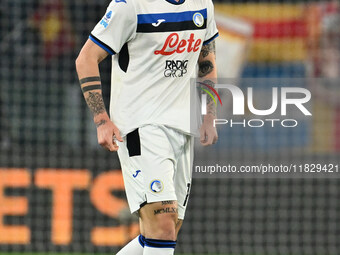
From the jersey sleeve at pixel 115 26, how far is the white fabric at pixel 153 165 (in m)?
0.48

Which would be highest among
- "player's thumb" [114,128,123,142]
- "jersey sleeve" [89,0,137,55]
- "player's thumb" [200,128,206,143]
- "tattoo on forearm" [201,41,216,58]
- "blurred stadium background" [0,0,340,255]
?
"jersey sleeve" [89,0,137,55]

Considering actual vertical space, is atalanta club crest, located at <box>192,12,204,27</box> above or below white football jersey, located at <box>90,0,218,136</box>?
Result: above

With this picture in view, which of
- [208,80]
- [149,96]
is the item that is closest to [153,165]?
[149,96]

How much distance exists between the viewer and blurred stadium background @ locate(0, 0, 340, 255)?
26.3ft

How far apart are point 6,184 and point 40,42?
87.9 inches

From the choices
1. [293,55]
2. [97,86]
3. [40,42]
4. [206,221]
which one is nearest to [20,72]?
[40,42]

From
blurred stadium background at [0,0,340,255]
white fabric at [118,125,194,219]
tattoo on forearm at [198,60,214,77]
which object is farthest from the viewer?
blurred stadium background at [0,0,340,255]

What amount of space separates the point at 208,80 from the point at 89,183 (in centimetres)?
340

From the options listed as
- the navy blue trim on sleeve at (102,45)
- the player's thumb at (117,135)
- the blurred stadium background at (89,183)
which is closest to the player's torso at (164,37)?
the navy blue trim on sleeve at (102,45)

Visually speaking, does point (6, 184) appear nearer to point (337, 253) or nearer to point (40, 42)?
point (40, 42)

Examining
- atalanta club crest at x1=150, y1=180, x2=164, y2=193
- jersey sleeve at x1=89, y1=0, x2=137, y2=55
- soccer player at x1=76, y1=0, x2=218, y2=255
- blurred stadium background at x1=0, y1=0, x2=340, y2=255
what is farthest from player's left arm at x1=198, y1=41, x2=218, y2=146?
blurred stadium background at x1=0, y1=0, x2=340, y2=255

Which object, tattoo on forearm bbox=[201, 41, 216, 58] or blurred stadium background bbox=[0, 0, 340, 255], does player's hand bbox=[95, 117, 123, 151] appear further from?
blurred stadium background bbox=[0, 0, 340, 255]

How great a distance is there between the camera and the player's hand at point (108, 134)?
4.27 m

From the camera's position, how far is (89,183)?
26.6 ft
